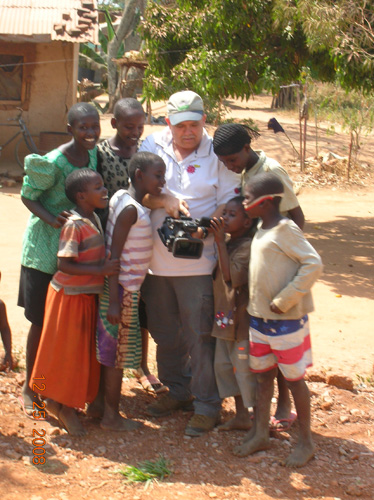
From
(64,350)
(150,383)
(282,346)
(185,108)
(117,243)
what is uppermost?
(185,108)

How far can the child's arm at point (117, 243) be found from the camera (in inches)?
124

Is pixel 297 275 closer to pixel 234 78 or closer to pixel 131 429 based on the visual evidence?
pixel 131 429

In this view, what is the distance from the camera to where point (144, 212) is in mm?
3209

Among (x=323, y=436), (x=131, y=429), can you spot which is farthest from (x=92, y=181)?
(x=323, y=436)

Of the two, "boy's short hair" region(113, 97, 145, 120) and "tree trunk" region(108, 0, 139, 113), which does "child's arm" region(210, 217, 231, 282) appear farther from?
"tree trunk" region(108, 0, 139, 113)

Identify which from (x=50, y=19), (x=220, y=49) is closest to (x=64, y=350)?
(x=220, y=49)

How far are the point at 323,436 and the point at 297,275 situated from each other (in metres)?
1.07

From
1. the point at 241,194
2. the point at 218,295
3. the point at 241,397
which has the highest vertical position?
the point at 241,194

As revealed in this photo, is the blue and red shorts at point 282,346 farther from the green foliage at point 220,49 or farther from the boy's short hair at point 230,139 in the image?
the green foliage at point 220,49

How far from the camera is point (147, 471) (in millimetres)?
2971

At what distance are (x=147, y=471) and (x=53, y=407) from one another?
2.28 ft

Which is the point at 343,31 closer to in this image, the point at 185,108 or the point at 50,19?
the point at 185,108

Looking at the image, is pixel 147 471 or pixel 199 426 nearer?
pixel 147 471

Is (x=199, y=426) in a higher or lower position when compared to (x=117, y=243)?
lower
